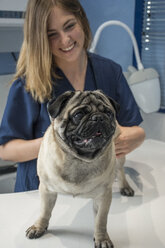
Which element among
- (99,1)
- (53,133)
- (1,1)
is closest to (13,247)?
(53,133)

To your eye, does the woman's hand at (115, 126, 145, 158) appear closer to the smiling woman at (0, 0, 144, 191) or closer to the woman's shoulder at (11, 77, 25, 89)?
the smiling woman at (0, 0, 144, 191)

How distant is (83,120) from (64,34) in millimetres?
373

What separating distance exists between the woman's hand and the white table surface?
0.15 metres

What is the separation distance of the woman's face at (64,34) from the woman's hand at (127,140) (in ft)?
0.91

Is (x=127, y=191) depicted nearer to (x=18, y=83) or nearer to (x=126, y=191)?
(x=126, y=191)

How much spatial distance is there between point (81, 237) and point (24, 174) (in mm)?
384

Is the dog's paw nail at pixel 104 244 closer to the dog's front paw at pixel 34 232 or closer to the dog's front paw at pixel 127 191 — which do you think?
the dog's front paw at pixel 34 232

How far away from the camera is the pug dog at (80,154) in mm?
579

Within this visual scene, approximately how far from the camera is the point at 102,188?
685 mm

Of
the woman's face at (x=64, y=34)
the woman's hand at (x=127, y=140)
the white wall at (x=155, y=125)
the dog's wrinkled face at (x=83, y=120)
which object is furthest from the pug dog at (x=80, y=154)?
the white wall at (x=155, y=125)

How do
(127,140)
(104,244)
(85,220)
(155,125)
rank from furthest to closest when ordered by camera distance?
(155,125) < (127,140) < (85,220) < (104,244)

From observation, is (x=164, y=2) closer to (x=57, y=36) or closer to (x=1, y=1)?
(x=1, y=1)

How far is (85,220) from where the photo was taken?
0.79m

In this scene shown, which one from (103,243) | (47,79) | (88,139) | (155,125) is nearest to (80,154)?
(88,139)
